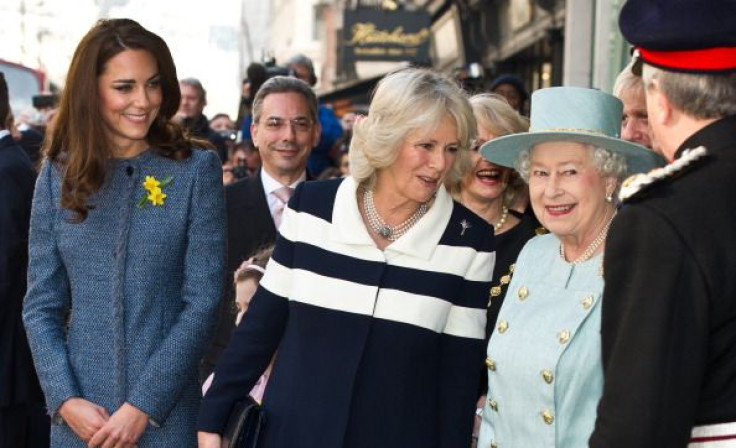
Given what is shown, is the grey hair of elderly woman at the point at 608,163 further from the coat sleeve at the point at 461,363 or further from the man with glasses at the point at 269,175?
the man with glasses at the point at 269,175

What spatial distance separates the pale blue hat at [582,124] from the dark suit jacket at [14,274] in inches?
112

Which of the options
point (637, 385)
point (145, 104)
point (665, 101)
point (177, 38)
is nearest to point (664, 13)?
point (665, 101)

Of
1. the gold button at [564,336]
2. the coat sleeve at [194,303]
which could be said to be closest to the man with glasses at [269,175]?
the coat sleeve at [194,303]

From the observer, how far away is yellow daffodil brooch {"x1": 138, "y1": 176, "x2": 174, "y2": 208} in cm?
456

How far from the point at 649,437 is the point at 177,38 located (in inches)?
620

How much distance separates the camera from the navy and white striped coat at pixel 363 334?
4.24 meters

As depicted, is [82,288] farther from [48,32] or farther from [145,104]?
[48,32]

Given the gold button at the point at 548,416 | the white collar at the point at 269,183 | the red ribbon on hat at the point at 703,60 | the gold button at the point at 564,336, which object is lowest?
the gold button at the point at 548,416

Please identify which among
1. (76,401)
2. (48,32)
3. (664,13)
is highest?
(48,32)

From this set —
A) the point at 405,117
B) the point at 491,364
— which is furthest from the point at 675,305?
the point at 405,117

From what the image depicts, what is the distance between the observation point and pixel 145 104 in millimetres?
A: 4586

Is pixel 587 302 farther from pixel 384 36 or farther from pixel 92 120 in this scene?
pixel 384 36

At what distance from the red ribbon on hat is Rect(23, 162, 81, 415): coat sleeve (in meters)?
2.45

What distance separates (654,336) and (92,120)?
2449 millimetres
